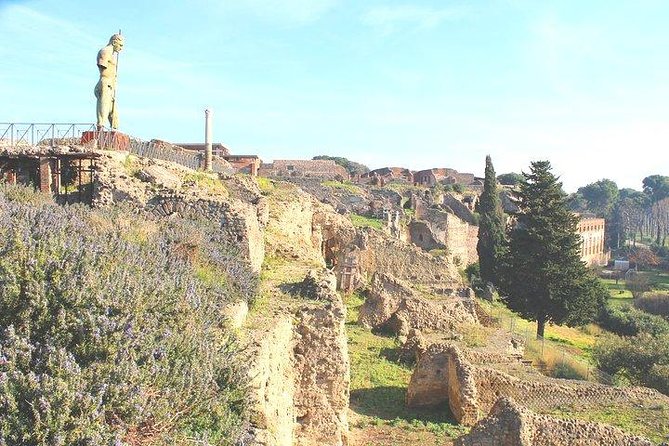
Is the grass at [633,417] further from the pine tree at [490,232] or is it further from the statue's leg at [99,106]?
the pine tree at [490,232]

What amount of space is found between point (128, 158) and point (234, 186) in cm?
455

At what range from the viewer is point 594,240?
7044 centimetres

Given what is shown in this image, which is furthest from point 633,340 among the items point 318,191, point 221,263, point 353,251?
point 318,191

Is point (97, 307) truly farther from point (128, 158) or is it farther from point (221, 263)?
point (128, 158)

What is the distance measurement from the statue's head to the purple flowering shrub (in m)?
8.05

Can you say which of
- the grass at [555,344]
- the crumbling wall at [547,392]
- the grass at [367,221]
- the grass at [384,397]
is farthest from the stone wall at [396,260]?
the crumbling wall at [547,392]

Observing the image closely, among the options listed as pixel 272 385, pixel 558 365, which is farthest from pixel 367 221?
pixel 272 385

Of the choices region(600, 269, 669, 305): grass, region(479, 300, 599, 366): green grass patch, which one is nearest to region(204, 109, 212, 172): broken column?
region(479, 300, 599, 366): green grass patch

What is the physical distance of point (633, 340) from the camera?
68.5 feet

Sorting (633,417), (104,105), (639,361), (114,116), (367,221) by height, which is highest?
(104,105)

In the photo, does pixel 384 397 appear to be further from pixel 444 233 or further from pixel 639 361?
pixel 444 233

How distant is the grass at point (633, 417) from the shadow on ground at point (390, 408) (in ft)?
7.48

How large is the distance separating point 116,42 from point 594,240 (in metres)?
66.9

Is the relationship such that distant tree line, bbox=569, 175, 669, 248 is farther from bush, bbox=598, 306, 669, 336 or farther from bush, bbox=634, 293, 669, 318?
bush, bbox=598, 306, 669, 336
